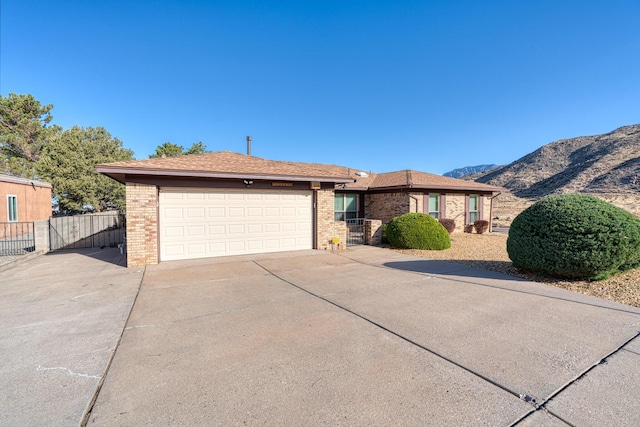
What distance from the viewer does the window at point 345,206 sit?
16328 mm

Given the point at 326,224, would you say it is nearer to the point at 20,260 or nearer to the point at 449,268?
the point at 449,268

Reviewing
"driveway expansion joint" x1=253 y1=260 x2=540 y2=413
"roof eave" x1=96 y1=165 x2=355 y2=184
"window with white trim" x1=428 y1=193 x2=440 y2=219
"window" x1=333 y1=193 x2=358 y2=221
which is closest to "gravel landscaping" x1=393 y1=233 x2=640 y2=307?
"window with white trim" x1=428 y1=193 x2=440 y2=219

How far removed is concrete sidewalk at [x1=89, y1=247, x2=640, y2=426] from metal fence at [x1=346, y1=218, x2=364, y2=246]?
22.9ft

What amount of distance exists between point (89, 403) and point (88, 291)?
4.21 metres

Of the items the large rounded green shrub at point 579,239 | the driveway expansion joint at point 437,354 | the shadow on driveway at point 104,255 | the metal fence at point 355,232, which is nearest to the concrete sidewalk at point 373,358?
the driveway expansion joint at point 437,354

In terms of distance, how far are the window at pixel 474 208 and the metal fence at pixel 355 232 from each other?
6614mm

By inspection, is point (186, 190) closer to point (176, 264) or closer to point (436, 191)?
point (176, 264)

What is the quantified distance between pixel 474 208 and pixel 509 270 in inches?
437

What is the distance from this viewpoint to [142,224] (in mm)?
7938

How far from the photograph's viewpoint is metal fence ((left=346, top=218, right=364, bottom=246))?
12.8m

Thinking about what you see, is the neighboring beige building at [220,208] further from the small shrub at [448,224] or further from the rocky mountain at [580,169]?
the rocky mountain at [580,169]

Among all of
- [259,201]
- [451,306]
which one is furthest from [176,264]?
[451,306]

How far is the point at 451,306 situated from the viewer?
4.77m

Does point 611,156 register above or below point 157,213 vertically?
above
